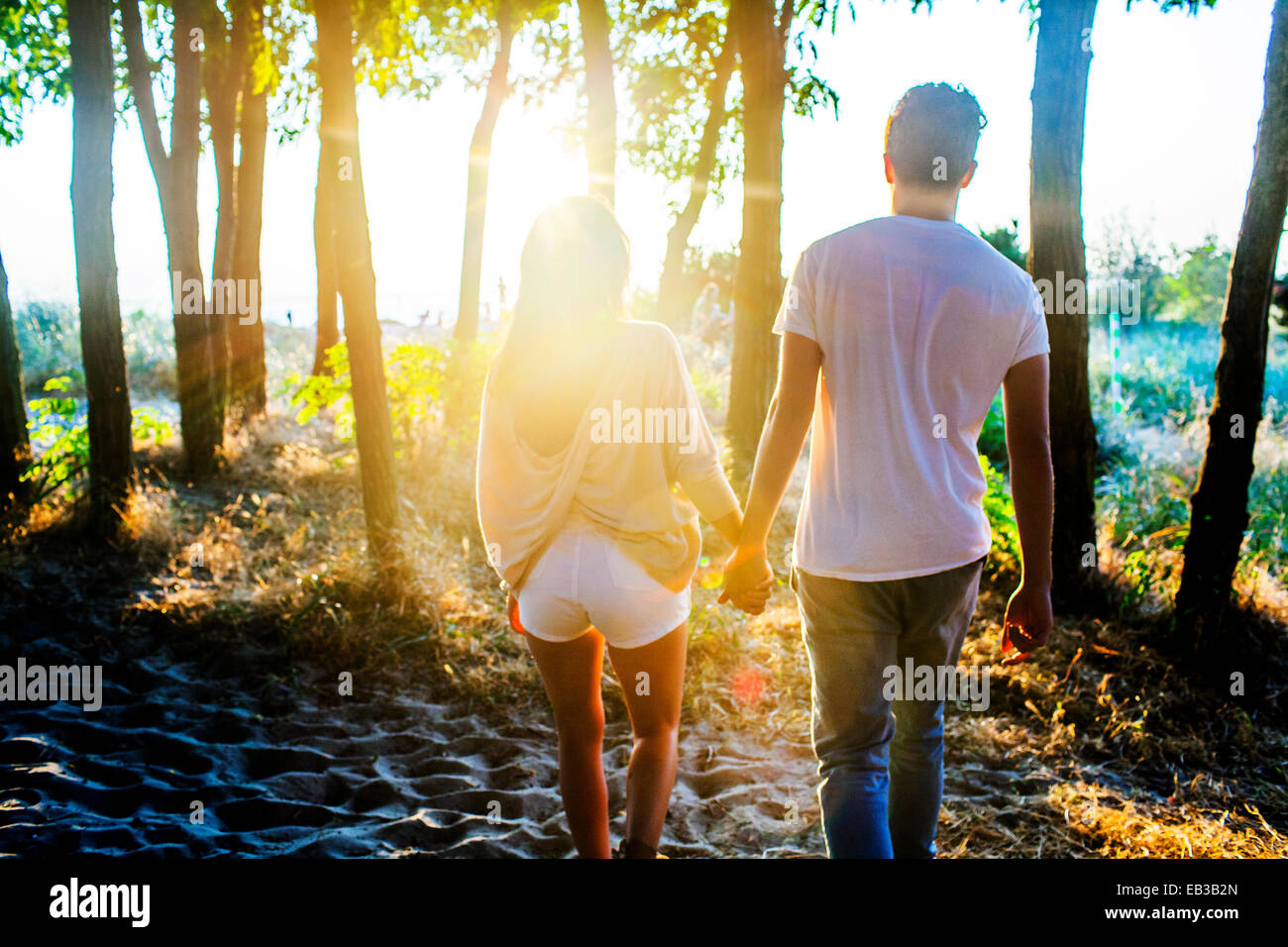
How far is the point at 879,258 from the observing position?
2.00 meters

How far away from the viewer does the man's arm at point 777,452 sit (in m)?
2.14

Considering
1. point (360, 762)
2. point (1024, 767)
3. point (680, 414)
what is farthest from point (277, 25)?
point (1024, 767)

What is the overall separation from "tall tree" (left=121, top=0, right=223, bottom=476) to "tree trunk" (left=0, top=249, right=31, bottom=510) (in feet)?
4.86

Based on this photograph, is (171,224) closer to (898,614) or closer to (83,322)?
(83,322)

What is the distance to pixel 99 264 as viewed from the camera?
269 inches

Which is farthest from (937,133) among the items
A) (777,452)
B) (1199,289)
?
(1199,289)

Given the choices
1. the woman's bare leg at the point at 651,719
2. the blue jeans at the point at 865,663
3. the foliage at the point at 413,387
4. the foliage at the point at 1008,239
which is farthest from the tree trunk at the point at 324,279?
the foliage at the point at 1008,239

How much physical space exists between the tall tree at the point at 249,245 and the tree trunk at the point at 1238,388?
9.54m

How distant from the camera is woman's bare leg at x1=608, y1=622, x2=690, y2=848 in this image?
232cm

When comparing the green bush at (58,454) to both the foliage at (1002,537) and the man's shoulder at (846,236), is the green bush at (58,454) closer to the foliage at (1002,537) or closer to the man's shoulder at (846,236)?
the man's shoulder at (846,236)

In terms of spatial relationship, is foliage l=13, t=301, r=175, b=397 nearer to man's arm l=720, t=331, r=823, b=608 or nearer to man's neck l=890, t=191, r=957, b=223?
man's arm l=720, t=331, r=823, b=608

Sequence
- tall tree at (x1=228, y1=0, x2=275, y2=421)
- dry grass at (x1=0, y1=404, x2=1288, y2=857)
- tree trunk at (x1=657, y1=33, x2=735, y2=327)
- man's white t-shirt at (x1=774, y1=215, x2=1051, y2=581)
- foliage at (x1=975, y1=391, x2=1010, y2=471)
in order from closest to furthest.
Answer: man's white t-shirt at (x1=774, y1=215, x2=1051, y2=581), dry grass at (x1=0, y1=404, x2=1288, y2=857), tall tree at (x1=228, y1=0, x2=275, y2=421), foliage at (x1=975, y1=391, x2=1010, y2=471), tree trunk at (x1=657, y1=33, x2=735, y2=327)

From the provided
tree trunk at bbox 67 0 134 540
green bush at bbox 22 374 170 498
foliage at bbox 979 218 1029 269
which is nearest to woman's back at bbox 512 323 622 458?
tree trunk at bbox 67 0 134 540
